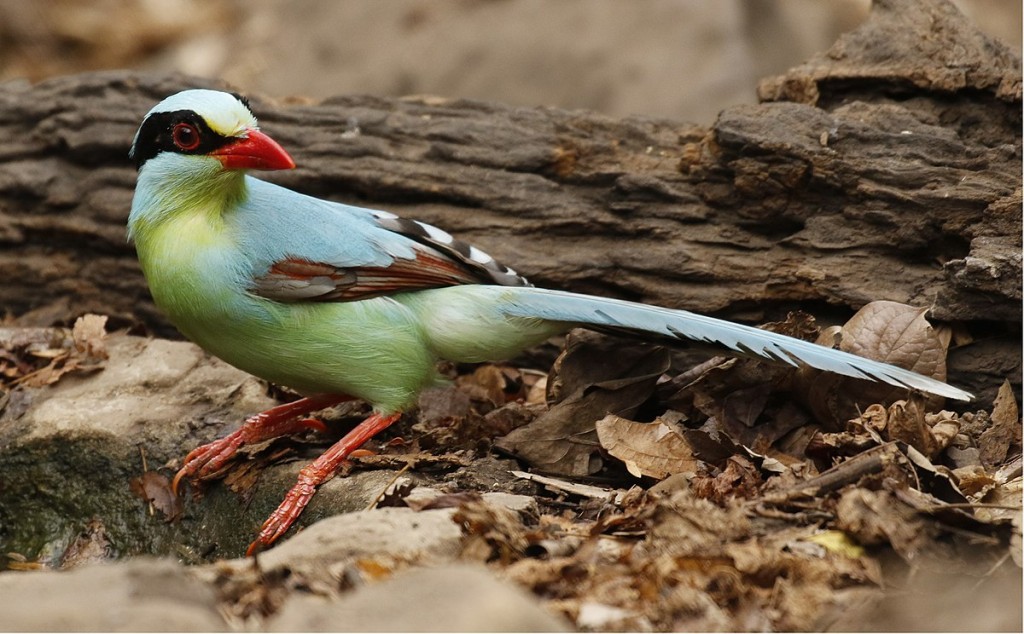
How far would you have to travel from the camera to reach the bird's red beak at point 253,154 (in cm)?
482

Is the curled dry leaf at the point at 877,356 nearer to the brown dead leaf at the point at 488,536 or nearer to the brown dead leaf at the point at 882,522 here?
the brown dead leaf at the point at 882,522

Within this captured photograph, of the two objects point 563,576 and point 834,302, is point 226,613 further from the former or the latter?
point 834,302

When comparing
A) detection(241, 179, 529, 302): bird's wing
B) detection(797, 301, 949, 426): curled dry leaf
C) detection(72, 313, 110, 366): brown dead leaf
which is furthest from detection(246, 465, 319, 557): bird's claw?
detection(797, 301, 949, 426): curled dry leaf

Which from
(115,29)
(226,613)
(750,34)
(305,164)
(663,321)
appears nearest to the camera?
(226,613)

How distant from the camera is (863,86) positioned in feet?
18.7

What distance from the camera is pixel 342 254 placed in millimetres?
5012

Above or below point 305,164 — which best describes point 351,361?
below

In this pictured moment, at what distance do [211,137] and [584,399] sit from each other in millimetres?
2047

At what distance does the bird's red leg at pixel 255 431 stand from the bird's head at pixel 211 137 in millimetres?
1204

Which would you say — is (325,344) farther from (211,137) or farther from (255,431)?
(211,137)

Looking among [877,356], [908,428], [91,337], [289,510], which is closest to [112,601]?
[289,510]

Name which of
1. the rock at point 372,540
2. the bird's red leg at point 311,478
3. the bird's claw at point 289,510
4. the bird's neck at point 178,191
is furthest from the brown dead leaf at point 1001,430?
the bird's neck at point 178,191

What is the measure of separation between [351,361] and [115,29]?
10.4 meters

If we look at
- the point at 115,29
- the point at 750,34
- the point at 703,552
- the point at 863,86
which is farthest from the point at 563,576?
the point at 115,29
